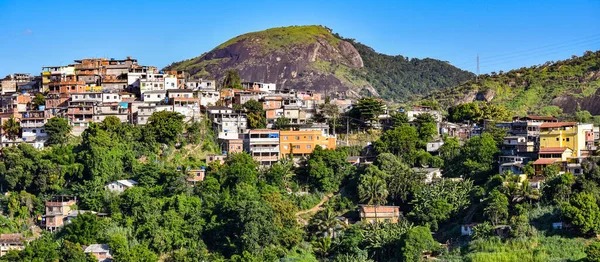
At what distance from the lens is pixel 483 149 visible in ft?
110

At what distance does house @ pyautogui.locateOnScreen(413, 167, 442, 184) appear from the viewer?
33594 mm

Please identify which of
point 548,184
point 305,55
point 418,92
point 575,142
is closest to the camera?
point 548,184

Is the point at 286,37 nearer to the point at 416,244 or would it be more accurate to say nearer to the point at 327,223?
the point at 327,223

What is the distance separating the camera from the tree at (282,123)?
3794cm

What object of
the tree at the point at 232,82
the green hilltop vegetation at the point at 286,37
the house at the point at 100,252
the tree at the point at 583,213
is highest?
the green hilltop vegetation at the point at 286,37

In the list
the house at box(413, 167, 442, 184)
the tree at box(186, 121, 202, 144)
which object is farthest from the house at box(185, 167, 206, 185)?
the house at box(413, 167, 442, 184)

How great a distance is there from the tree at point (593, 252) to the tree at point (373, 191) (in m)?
8.82

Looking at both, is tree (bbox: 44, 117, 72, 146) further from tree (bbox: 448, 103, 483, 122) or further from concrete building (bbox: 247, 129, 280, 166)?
tree (bbox: 448, 103, 483, 122)

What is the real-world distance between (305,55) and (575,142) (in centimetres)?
4497

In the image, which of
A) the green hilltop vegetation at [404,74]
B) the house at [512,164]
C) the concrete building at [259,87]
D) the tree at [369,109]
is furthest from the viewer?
the green hilltop vegetation at [404,74]

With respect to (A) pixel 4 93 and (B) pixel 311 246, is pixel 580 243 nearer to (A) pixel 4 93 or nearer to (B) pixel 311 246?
(B) pixel 311 246

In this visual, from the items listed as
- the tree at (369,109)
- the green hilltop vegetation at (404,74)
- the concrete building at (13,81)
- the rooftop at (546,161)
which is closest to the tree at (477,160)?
the rooftop at (546,161)

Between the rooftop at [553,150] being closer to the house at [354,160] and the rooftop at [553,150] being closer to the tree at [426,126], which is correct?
the tree at [426,126]

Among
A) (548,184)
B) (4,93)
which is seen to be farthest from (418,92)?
→ (548,184)
